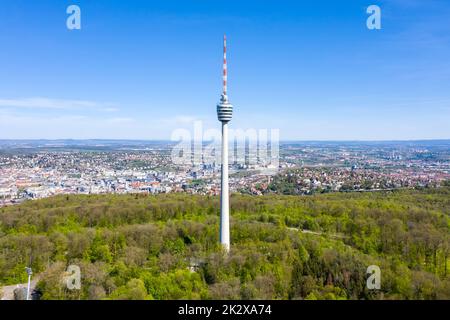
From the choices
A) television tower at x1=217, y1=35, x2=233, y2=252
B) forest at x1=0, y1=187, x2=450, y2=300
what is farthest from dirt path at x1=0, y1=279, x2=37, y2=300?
television tower at x1=217, y1=35, x2=233, y2=252

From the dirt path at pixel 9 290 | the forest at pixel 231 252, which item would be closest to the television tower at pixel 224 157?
the forest at pixel 231 252

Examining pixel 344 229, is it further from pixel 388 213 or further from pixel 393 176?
pixel 393 176

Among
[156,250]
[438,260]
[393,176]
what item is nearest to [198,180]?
[393,176]

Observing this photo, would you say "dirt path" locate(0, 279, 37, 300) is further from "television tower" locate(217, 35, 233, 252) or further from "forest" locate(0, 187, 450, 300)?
"television tower" locate(217, 35, 233, 252)

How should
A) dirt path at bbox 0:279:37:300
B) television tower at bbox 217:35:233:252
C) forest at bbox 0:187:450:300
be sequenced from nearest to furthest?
forest at bbox 0:187:450:300
dirt path at bbox 0:279:37:300
television tower at bbox 217:35:233:252

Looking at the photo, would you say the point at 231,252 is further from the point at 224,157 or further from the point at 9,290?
the point at 9,290

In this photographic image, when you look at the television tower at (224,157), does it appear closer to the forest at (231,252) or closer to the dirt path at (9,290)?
the forest at (231,252)

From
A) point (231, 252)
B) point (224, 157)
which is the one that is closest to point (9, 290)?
point (231, 252)

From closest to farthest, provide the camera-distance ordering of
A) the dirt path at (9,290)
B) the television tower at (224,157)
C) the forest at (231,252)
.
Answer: the forest at (231,252) < the dirt path at (9,290) < the television tower at (224,157)
